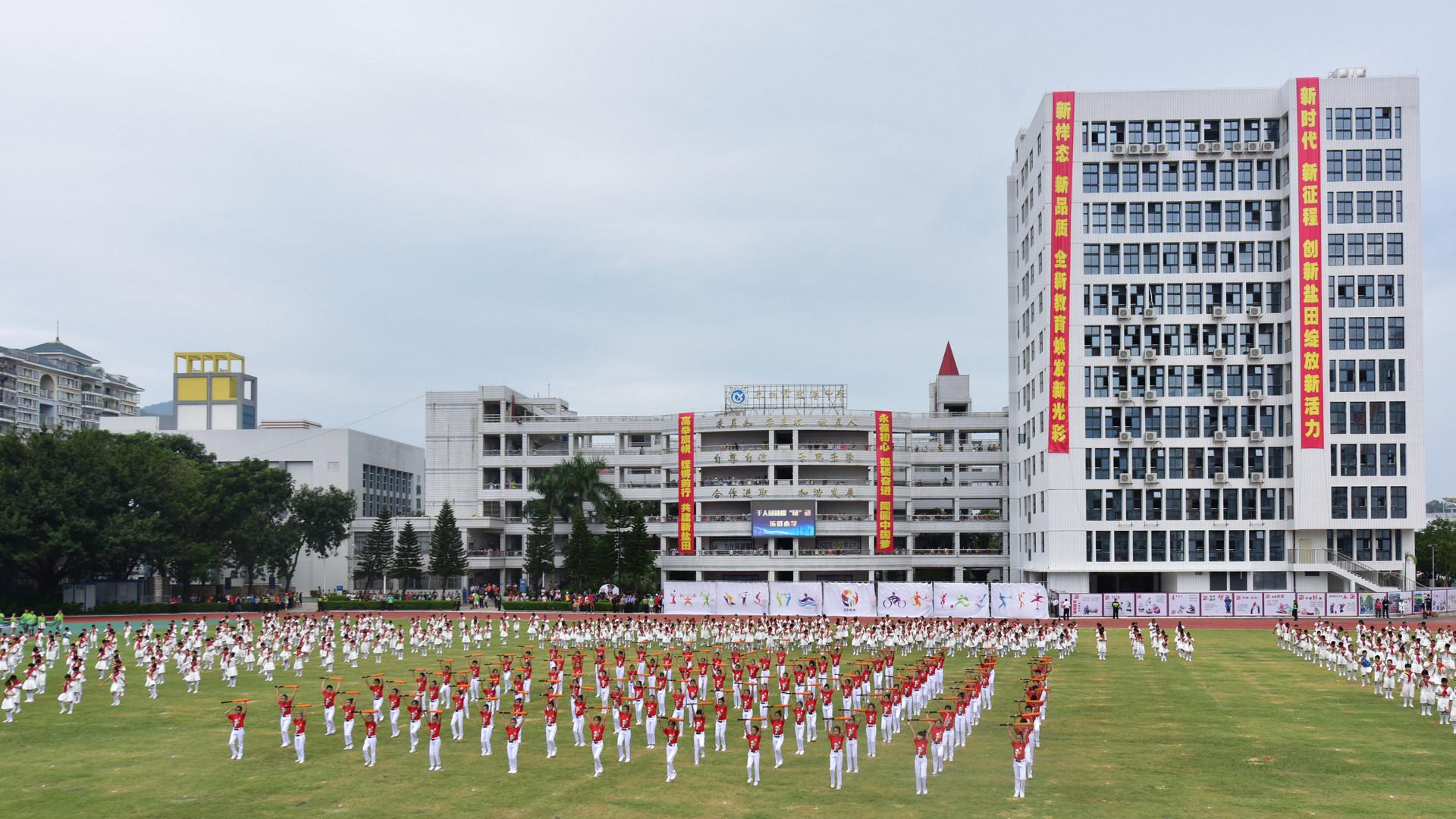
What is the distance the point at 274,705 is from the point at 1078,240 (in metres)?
52.1

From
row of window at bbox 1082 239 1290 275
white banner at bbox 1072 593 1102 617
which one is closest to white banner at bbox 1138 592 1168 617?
white banner at bbox 1072 593 1102 617

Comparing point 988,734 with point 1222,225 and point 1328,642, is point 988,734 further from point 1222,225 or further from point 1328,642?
point 1222,225

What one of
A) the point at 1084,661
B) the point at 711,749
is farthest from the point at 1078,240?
the point at 711,749

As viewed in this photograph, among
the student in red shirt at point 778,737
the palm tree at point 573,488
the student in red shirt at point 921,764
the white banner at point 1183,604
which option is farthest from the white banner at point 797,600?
the student in red shirt at point 921,764

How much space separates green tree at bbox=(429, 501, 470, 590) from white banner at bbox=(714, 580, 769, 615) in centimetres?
2296

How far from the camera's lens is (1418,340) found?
63.8 metres

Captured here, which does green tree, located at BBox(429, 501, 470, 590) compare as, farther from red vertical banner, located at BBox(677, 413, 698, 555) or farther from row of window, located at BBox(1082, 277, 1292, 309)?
row of window, located at BBox(1082, 277, 1292, 309)

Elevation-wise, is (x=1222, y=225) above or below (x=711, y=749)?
above

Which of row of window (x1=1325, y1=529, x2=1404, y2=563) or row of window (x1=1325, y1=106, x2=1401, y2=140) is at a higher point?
row of window (x1=1325, y1=106, x2=1401, y2=140)

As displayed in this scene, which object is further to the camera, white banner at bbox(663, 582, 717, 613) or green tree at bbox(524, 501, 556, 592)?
green tree at bbox(524, 501, 556, 592)

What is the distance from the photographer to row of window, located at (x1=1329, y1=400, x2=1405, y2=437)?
210 feet

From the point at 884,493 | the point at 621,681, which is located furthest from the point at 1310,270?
the point at 621,681

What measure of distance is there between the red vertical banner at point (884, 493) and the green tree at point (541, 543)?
72.7 feet

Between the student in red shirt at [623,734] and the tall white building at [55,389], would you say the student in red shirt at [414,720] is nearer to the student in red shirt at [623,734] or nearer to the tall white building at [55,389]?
the student in red shirt at [623,734]
